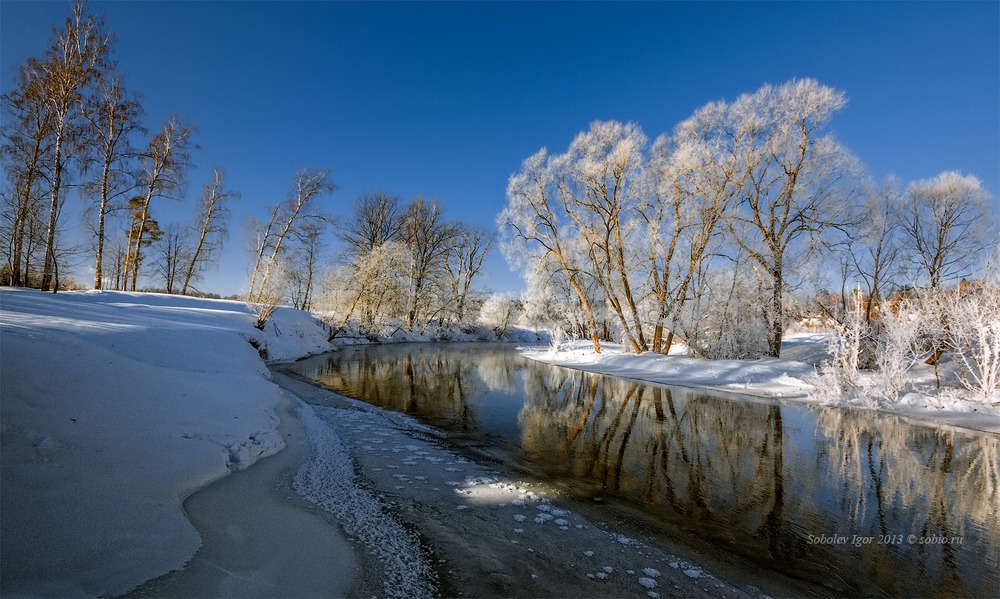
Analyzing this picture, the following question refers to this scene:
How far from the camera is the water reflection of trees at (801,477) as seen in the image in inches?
147

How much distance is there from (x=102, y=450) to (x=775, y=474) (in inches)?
315

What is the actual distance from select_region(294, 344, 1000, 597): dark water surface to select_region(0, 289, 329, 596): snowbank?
3.67 metres

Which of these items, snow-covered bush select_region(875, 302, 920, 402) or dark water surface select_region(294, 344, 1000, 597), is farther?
snow-covered bush select_region(875, 302, 920, 402)

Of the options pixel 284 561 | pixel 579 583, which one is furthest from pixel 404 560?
pixel 579 583

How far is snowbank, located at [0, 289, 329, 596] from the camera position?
242cm

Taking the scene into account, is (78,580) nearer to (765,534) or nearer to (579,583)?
(579,583)


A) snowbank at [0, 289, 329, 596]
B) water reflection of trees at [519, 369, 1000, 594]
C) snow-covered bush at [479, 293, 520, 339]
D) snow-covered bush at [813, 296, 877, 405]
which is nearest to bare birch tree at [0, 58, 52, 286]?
snowbank at [0, 289, 329, 596]

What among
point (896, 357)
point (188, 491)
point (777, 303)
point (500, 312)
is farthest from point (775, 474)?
point (500, 312)

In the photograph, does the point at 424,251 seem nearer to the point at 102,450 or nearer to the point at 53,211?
the point at 53,211

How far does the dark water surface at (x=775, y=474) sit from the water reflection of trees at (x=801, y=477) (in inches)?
0.8

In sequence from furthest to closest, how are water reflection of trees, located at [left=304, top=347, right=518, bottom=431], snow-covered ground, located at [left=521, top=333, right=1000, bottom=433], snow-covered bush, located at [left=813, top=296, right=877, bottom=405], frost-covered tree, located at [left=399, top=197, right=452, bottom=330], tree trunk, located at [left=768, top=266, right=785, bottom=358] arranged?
frost-covered tree, located at [left=399, top=197, right=452, bottom=330] → tree trunk, located at [left=768, top=266, right=785, bottom=358] → snow-covered bush, located at [left=813, top=296, right=877, bottom=405] → snow-covered ground, located at [left=521, top=333, right=1000, bottom=433] → water reflection of trees, located at [left=304, top=347, right=518, bottom=431]

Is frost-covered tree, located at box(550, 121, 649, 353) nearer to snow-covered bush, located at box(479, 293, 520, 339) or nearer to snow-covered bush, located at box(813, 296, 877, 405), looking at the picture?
snow-covered bush, located at box(813, 296, 877, 405)

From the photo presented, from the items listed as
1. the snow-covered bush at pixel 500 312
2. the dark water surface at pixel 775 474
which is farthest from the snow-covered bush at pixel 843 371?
the snow-covered bush at pixel 500 312

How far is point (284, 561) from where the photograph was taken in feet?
9.75
